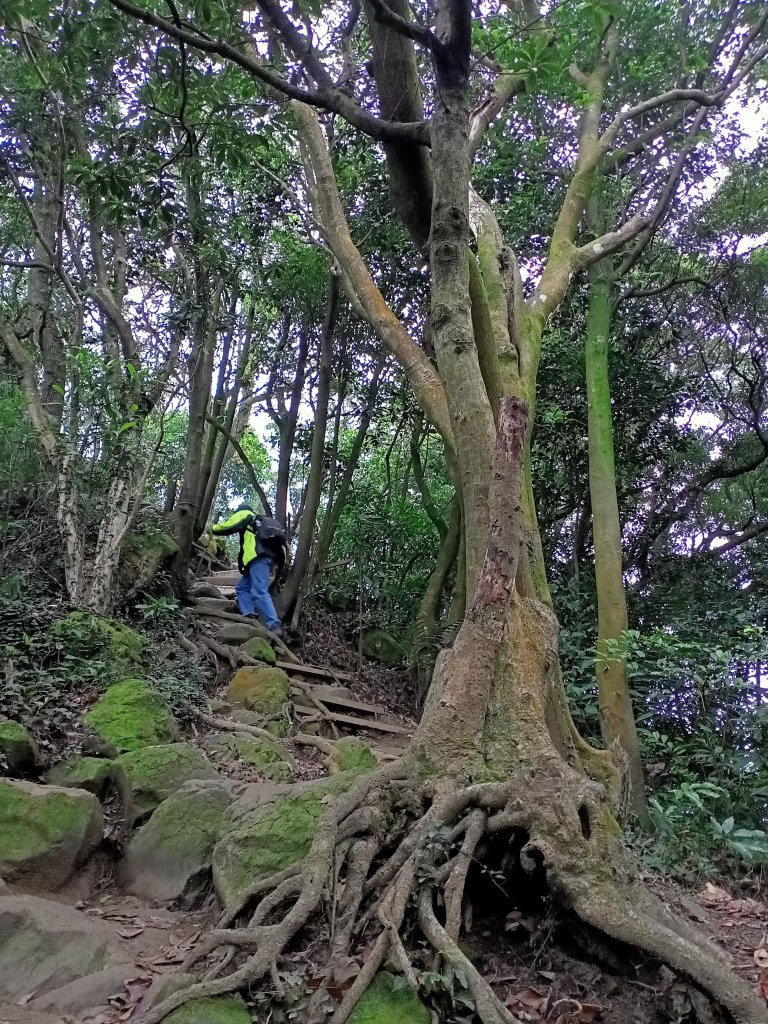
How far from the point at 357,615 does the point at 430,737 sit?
9282 mm

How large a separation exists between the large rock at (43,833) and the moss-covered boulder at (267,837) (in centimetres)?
86

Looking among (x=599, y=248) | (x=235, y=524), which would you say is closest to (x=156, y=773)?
(x=235, y=524)

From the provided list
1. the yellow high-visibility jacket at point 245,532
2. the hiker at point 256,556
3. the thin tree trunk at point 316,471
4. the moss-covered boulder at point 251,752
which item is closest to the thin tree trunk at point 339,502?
the thin tree trunk at point 316,471

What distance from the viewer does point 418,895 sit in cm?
309


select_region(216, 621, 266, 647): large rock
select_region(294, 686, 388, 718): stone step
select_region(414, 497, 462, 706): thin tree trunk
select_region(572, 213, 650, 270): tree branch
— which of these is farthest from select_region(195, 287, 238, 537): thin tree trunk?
select_region(572, 213, 650, 270): tree branch

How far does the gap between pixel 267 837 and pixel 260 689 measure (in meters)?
4.51

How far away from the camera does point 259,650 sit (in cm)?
962

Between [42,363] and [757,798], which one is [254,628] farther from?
[757,798]

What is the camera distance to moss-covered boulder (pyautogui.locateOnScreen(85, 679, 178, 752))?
19.1ft

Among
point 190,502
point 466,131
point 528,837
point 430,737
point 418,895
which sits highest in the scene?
point 466,131

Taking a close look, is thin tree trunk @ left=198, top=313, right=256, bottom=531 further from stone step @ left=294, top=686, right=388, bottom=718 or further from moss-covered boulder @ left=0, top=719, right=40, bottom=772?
moss-covered boulder @ left=0, top=719, right=40, bottom=772

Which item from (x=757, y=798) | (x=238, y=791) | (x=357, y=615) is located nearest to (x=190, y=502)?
(x=357, y=615)

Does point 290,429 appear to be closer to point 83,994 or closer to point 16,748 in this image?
point 16,748

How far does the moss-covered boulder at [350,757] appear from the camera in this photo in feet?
21.5
